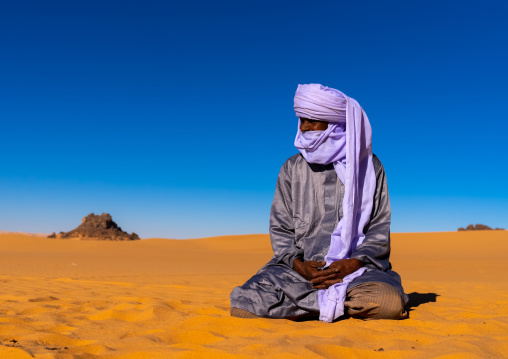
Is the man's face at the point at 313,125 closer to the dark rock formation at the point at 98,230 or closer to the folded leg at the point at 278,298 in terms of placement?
the folded leg at the point at 278,298

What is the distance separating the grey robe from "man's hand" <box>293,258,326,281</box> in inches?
1.8

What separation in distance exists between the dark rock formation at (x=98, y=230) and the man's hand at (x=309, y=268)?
91.5ft

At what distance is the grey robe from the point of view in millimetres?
3578

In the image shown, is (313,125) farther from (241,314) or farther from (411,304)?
(411,304)

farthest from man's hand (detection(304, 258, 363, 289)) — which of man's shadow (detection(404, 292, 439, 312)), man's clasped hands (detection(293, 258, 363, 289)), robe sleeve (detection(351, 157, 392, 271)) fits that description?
man's shadow (detection(404, 292, 439, 312))

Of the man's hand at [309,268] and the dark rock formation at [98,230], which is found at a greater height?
the dark rock formation at [98,230]

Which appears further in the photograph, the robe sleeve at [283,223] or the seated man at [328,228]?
the robe sleeve at [283,223]

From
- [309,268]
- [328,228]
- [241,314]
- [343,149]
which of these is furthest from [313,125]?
[241,314]

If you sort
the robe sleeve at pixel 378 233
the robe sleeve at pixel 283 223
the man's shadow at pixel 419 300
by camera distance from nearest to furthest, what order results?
the robe sleeve at pixel 378 233
the robe sleeve at pixel 283 223
the man's shadow at pixel 419 300

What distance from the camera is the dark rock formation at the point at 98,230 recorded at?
98.2 feet

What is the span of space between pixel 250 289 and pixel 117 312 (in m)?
1.19

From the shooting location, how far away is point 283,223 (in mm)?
4078

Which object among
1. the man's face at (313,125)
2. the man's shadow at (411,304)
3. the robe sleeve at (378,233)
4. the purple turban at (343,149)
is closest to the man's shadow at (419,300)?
the man's shadow at (411,304)

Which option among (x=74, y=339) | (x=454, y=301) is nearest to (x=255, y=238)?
(x=454, y=301)
